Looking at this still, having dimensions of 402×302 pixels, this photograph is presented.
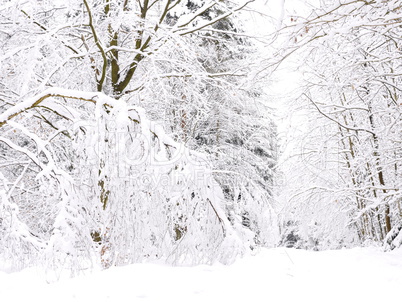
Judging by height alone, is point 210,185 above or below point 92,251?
above

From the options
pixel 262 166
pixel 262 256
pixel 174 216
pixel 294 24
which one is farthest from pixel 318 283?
pixel 262 166

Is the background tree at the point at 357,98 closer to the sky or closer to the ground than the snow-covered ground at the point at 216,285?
closer to the sky

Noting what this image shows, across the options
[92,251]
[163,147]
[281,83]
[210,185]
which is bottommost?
[92,251]

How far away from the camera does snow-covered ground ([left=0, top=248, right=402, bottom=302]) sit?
9.47ft

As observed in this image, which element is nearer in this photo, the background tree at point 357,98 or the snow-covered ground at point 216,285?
the snow-covered ground at point 216,285

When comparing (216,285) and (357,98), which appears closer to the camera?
(216,285)

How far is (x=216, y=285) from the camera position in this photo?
3.13 meters

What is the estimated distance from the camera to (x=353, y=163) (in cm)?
743

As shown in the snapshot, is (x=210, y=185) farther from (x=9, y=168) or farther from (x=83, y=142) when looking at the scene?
(x=9, y=168)

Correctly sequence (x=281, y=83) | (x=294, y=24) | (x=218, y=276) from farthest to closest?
(x=281, y=83) < (x=218, y=276) < (x=294, y=24)

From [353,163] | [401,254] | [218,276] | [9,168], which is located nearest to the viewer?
[218,276]

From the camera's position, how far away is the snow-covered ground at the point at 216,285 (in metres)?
2.89

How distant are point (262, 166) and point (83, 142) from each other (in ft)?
27.0

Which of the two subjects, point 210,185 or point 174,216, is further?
point 210,185
